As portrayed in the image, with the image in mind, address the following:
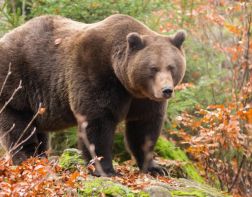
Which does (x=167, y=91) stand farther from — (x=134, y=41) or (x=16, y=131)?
(x=16, y=131)

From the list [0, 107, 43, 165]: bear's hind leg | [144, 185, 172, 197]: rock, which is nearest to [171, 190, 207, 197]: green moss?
[144, 185, 172, 197]: rock

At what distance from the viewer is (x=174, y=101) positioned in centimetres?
1048

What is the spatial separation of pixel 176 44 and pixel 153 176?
1.74m

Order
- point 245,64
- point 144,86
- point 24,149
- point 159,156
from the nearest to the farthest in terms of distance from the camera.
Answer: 1. point 144,86
2. point 24,149
3. point 159,156
4. point 245,64

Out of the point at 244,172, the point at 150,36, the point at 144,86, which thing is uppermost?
the point at 150,36

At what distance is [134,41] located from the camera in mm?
7363

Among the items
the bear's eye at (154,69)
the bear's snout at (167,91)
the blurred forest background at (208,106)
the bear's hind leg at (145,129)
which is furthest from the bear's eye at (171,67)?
the blurred forest background at (208,106)

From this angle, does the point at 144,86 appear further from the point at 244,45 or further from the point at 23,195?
the point at 244,45

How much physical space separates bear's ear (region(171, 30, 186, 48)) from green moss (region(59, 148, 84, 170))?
1.92m

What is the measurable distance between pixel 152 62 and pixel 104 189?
196 centimetres

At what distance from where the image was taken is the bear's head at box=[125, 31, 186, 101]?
723 centimetres

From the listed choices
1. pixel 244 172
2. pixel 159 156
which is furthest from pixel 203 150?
pixel 244 172

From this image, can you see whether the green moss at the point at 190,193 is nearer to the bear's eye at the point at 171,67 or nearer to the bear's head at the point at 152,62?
the bear's head at the point at 152,62

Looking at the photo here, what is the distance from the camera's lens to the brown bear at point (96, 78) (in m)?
7.33
